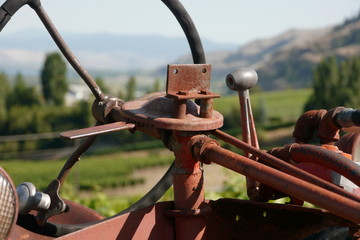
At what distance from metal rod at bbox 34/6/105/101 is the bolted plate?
0.27 metres

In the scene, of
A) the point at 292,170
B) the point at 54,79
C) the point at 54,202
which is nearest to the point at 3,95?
the point at 54,79

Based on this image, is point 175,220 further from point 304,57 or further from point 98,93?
point 304,57

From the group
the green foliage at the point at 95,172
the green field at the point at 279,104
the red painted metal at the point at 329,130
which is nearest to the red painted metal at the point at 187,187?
the red painted metal at the point at 329,130

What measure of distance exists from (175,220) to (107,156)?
125 ft

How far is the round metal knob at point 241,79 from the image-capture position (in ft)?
Result: 4.69

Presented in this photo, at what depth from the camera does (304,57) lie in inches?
3984

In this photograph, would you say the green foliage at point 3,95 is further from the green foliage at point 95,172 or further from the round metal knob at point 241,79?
the round metal knob at point 241,79

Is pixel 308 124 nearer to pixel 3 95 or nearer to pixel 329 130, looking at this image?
pixel 329 130

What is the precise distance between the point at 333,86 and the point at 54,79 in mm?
25239

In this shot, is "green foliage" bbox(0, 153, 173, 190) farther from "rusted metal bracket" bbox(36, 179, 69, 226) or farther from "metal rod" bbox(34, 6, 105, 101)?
"rusted metal bracket" bbox(36, 179, 69, 226)

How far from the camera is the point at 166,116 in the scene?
121 centimetres

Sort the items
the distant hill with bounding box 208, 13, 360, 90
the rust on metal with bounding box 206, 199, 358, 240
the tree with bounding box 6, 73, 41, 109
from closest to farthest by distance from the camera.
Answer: the rust on metal with bounding box 206, 199, 358, 240, the tree with bounding box 6, 73, 41, 109, the distant hill with bounding box 208, 13, 360, 90

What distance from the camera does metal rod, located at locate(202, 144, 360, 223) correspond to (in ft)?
3.11

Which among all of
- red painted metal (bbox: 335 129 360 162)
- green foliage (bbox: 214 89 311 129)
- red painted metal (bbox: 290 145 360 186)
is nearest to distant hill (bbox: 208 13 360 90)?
green foliage (bbox: 214 89 311 129)
